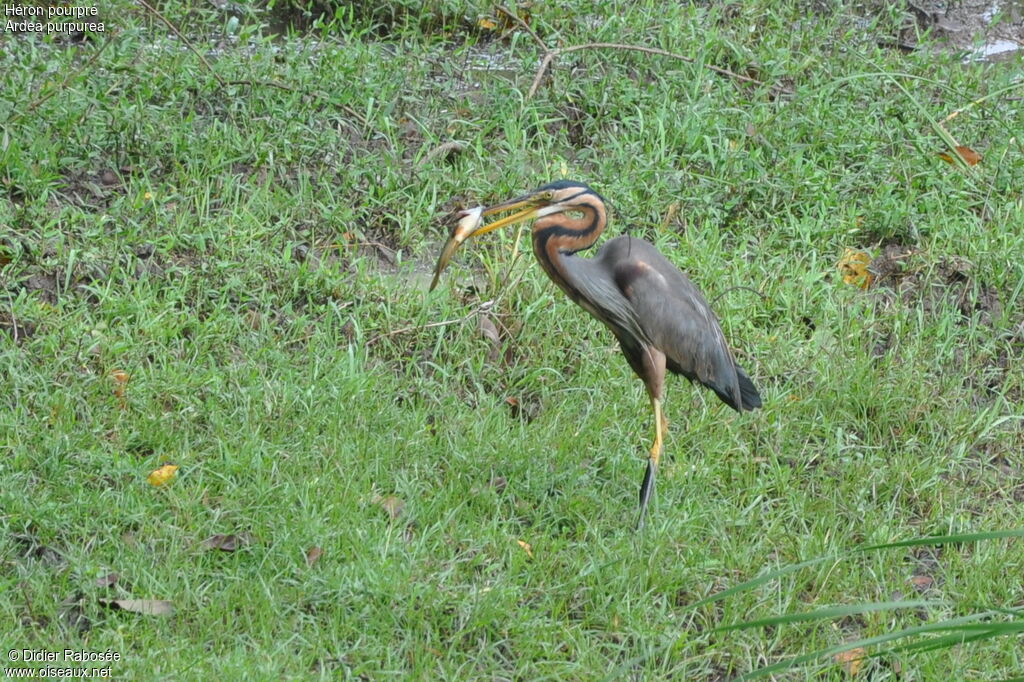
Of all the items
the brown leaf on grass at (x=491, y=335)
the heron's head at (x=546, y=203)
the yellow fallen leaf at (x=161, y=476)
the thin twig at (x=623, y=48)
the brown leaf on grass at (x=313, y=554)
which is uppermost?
the heron's head at (x=546, y=203)

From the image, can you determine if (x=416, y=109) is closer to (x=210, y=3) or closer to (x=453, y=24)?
(x=453, y=24)

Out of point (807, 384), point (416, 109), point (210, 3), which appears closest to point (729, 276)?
point (807, 384)

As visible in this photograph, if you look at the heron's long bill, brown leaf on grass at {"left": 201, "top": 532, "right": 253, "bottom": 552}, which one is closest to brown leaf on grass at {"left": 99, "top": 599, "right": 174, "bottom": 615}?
brown leaf on grass at {"left": 201, "top": 532, "right": 253, "bottom": 552}

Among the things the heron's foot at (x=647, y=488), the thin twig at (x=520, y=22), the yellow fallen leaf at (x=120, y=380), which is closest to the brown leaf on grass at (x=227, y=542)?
the yellow fallen leaf at (x=120, y=380)

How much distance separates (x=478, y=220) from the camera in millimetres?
4008

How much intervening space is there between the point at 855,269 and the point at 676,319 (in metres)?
1.70

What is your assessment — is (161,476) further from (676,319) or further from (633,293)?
(676,319)

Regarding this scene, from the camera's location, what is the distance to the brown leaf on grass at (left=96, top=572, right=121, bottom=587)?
381 cm

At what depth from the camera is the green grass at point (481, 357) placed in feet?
12.8

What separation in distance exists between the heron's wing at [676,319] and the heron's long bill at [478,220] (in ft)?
1.30

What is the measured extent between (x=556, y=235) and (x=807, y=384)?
1541mm

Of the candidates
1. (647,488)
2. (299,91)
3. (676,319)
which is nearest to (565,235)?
(676,319)

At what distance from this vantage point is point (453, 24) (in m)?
6.72

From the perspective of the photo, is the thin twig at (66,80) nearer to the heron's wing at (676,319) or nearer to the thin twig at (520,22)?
the thin twig at (520,22)
